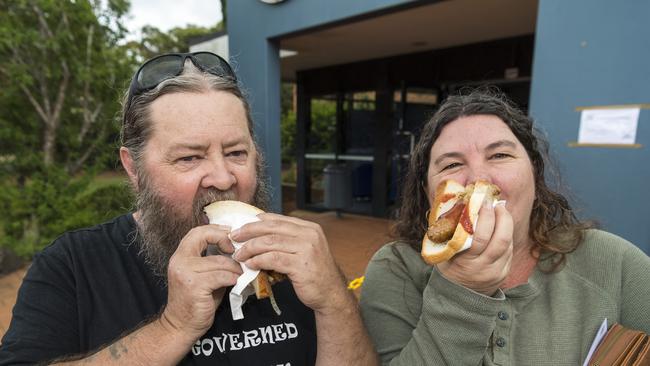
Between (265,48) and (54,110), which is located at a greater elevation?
(265,48)

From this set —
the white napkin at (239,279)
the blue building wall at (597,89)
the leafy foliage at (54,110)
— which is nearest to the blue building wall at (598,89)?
the blue building wall at (597,89)

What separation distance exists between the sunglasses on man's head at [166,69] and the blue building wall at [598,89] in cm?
290

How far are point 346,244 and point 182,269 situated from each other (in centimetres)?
581

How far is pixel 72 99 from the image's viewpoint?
6078mm

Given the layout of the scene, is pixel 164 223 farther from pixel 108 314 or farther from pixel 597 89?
pixel 597 89

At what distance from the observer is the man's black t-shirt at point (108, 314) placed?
1206mm

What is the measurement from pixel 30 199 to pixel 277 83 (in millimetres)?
3933

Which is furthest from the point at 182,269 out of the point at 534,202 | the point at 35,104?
the point at 35,104

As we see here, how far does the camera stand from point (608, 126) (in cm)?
311

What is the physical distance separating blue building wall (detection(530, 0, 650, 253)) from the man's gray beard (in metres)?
2.94

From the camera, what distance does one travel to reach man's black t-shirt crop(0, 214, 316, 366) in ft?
3.96

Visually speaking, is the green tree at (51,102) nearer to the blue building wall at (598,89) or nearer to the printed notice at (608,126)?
the blue building wall at (598,89)

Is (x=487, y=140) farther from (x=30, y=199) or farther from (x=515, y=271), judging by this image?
(x=30, y=199)

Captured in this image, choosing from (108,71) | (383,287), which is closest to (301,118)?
(108,71)
